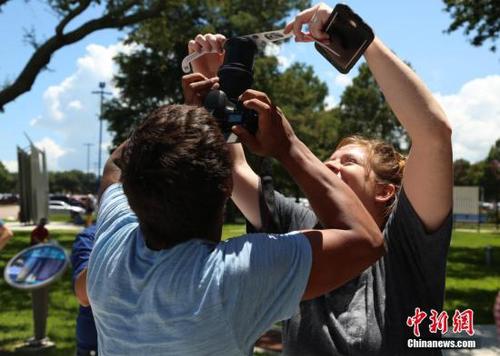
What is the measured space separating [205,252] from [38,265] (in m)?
3.63

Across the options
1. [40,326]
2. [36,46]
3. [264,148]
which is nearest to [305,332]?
[264,148]

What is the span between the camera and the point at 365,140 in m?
2.02

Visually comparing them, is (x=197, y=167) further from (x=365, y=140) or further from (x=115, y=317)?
(x=365, y=140)

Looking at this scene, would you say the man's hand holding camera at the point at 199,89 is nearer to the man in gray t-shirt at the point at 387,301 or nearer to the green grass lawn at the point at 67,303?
the man in gray t-shirt at the point at 387,301

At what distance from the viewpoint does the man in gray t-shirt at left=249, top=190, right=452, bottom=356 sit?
165 cm

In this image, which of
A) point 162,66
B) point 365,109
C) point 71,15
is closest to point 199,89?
point 71,15

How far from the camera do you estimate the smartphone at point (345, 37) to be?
4.97ft

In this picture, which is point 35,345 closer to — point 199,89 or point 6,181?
point 199,89

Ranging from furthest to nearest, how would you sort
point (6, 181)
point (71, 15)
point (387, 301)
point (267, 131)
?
point (6, 181)
point (71, 15)
point (387, 301)
point (267, 131)

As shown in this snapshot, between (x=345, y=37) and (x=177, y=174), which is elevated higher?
(x=345, y=37)

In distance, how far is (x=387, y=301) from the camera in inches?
66.9

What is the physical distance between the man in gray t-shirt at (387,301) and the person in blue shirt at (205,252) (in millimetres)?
365

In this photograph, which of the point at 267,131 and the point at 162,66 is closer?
the point at 267,131

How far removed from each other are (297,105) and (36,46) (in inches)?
1022
